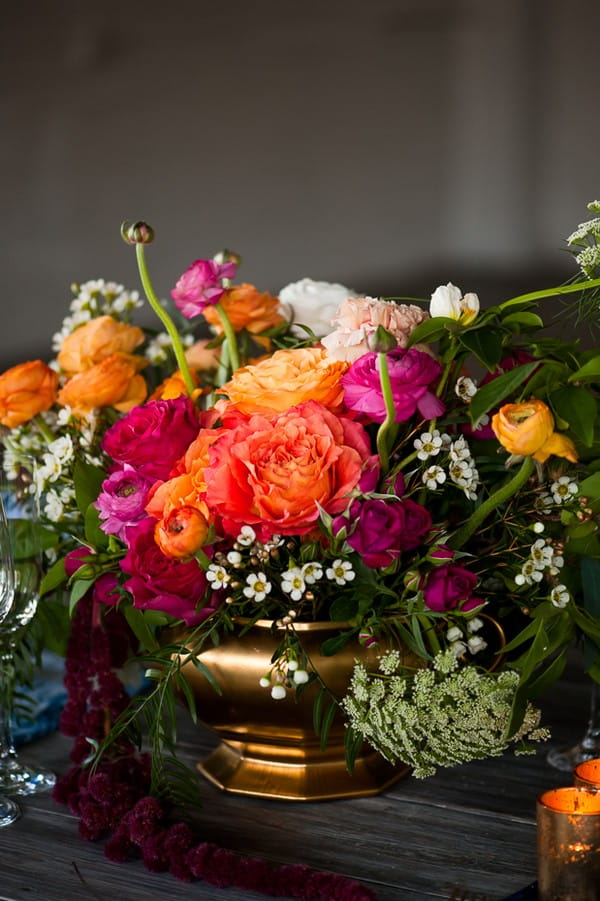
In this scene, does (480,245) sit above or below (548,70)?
below

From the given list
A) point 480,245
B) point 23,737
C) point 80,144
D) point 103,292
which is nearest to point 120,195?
point 80,144

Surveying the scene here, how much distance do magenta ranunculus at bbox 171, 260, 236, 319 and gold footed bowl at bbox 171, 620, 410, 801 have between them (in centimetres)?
30

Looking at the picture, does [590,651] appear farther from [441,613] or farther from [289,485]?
[289,485]

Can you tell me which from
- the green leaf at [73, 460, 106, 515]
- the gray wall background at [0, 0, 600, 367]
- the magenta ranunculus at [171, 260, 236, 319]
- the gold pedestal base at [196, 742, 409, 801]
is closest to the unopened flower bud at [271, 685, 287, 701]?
the gold pedestal base at [196, 742, 409, 801]

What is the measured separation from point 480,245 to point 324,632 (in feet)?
8.74

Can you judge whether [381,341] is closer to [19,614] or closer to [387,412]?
[387,412]

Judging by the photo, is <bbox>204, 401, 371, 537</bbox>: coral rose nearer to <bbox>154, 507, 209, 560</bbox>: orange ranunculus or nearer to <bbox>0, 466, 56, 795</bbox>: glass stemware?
<bbox>154, 507, 209, 560</bbox>: orange ranunculus

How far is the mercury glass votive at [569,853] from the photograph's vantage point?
63cm

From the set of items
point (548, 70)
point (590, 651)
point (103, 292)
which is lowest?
point (590, 651)

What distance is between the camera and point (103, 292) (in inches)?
46.7

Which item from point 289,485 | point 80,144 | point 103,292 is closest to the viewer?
point 289,485

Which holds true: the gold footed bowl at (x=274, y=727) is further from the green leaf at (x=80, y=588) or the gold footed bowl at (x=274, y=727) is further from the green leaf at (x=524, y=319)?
the green leaf at (x=524, y=319)

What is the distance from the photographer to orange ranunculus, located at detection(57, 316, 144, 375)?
1067 mm

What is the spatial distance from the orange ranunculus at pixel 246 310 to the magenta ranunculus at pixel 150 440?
203 millimetres
